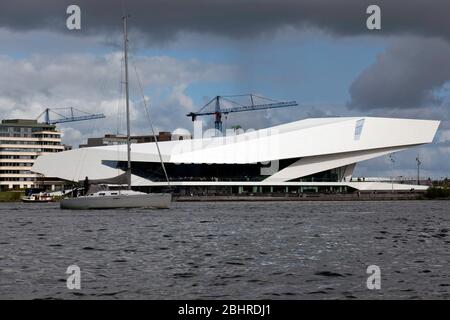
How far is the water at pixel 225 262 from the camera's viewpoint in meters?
20.2

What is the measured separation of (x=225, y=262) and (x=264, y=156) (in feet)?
327

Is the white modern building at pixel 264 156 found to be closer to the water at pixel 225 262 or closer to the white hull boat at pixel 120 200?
the white hull boat at pixel 120 200

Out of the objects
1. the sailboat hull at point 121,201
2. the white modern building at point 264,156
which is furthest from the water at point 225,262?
the white modern building at point 264,156

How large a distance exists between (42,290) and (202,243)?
44.9 ft

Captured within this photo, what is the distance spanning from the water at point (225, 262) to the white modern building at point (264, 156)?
8162 centimetres

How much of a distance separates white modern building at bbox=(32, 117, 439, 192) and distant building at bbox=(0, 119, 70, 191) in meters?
44.9

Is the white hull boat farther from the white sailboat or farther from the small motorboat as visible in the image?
the small motorboat

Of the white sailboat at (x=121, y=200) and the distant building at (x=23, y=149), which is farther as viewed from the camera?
the distant building at (x=23, y=149)

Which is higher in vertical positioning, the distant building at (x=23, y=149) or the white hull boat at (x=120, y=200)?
the distant building at (x=23, y=149)

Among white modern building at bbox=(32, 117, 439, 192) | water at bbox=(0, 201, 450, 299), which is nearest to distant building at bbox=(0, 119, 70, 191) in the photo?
white modern building at bbox=(32, 117, 439, 192)

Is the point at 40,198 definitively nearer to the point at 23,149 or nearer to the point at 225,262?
the point at 23,149

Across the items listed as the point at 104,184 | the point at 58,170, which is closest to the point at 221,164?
the point at 58,170
